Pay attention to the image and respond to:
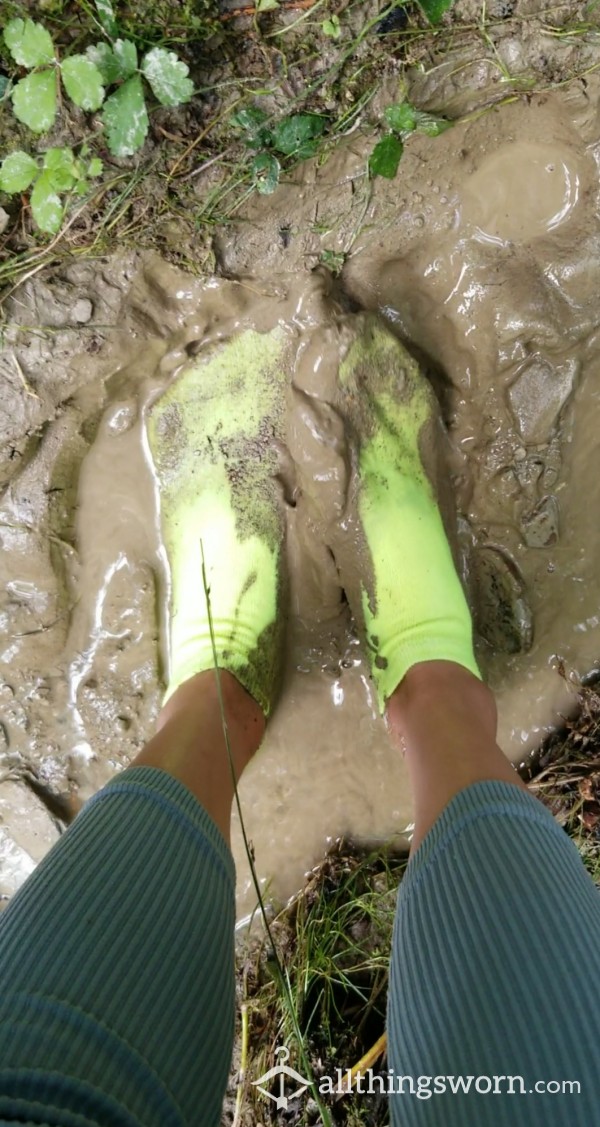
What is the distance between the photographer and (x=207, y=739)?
136 cm

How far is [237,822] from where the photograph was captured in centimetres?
184

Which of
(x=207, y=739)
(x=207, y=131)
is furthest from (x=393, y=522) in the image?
(x=207, y=131)

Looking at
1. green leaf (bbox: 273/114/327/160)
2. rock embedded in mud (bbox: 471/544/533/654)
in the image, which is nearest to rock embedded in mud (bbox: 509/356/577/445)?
rock embedded in mud (bbox: 471/544/533/654)

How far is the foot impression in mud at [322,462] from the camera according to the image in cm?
158

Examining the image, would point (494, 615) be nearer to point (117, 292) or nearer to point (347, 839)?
point (347, 839)

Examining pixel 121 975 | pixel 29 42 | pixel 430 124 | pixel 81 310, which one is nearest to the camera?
pixel 121 975

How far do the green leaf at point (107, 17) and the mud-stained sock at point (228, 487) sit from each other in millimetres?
618

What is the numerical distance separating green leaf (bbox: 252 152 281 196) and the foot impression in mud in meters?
0.09

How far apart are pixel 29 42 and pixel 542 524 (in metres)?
1.43

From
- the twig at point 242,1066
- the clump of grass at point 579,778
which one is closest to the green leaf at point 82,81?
the clump of grass at point 579,778

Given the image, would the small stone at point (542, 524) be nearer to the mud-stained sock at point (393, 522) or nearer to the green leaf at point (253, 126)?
the mud-stained sock at point (393, 522)

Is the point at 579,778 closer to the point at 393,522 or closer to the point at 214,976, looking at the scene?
the point at 393,522

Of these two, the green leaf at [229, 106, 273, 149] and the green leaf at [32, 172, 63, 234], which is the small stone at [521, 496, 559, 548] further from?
the green leaf at [32, 172, 63, 234]

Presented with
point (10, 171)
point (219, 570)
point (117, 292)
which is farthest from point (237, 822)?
point (10, 171)
